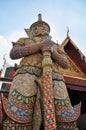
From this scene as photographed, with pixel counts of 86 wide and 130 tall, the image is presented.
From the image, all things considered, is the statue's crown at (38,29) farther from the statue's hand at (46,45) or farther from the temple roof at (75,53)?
the temple roof at (75,53)

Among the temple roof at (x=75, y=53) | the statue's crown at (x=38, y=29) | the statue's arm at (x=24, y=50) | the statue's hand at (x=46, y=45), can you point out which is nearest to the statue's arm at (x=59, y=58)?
the statue's hand at (x=46, y=45)

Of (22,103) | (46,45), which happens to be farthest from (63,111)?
(46,45)

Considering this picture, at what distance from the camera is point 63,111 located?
2.97 meters

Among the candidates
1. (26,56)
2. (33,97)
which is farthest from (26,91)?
(26,56)

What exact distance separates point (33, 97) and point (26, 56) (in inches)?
22.4

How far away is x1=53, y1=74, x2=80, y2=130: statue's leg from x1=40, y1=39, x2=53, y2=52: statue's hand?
375 mm

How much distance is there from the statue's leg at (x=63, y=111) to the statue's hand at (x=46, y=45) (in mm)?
375

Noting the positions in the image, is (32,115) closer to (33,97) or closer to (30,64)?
(33,97)

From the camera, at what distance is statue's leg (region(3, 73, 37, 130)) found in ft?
9.13

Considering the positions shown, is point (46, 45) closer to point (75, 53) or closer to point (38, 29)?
point (38, 29)

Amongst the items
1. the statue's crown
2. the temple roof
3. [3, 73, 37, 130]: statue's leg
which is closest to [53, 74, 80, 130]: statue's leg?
[3, 73, 37, 130]: statue's leg

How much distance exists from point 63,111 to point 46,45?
2.58ft

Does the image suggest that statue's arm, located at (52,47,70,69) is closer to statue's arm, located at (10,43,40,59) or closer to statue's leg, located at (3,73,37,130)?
statue's arm, located at (10,43,40,59)

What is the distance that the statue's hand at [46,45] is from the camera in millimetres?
3191
